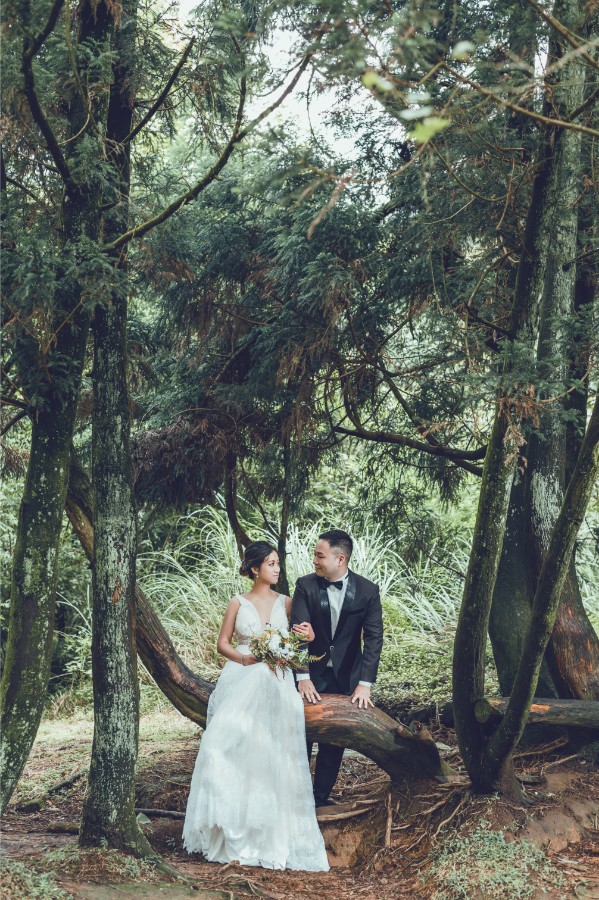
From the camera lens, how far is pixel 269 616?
19.1 ft

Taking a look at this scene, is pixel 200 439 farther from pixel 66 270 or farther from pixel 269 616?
pixel 66 270

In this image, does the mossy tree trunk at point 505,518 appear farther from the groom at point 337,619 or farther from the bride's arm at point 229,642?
the bride's arm at point 229,642

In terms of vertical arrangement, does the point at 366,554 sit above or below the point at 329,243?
below

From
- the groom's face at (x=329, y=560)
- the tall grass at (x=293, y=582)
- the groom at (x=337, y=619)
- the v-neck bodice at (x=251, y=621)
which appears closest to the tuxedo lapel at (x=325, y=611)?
the groom at (x=337, y=619)

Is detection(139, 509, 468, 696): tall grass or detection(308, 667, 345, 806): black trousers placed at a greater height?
detection(139, 509, 468, 696): tall grass

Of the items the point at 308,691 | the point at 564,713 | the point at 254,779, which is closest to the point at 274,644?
the point at 308,691

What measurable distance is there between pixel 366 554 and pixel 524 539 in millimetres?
4509

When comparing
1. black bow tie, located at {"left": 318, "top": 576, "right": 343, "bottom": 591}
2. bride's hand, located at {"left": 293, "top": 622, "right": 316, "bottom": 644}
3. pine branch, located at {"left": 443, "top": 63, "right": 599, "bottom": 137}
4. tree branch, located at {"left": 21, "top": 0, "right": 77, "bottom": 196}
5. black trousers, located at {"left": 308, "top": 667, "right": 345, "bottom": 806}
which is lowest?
black trousers, located at {"left": 308, "top": 667, "right": 345, "bottom": 806}

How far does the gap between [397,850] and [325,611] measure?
1.52m

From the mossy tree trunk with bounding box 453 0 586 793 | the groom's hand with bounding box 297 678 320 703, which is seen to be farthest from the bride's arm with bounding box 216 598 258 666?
the mossy tree trunk with bounding box 453 0 586 793

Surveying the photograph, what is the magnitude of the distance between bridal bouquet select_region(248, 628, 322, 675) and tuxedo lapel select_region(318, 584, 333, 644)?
0.42 metres

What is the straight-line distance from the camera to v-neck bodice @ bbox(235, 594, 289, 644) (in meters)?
5.69

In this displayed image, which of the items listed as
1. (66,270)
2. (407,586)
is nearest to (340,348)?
(66,270)

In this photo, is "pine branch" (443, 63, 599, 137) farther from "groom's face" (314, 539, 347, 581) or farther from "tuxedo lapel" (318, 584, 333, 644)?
"tuxedo lapel" (318, 584, 333, 644)
